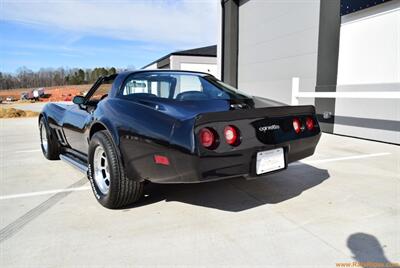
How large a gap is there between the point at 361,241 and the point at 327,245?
268 millimetres

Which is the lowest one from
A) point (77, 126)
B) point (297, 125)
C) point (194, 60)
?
point (77, 126)

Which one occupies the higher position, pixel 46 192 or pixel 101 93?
pixel 101 93

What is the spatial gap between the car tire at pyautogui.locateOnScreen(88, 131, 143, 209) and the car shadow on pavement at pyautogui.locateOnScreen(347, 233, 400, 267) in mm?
1745

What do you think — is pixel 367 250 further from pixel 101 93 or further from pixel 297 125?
pixel 101 93

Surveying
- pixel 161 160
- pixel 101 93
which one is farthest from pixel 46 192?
pixel 161 160

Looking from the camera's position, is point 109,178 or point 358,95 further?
point 358,95

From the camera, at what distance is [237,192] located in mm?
3260

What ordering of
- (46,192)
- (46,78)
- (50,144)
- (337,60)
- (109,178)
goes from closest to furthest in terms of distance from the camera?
1. (109,178)
2. (46,192)
3. (50,144)
4. (337,60)
5. (46,78)

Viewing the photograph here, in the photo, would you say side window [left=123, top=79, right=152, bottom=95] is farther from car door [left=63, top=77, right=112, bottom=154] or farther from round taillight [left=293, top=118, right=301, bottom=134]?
round taillight [left=293, top=118, right=301, bottom=134]

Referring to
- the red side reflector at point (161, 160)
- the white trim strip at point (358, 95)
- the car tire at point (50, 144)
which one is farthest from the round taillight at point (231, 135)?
the white trim strip at point (358, 95)

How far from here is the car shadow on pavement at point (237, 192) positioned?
2.97 metres

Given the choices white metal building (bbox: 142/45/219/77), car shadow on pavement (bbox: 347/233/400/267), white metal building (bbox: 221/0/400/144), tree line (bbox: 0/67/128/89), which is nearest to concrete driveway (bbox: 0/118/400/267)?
car shadow on pavement (bbox: 347/233/400/267)

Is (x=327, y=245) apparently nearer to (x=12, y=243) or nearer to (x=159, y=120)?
(x=159, y=120)

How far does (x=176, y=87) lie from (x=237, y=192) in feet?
4.39
